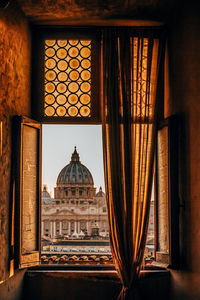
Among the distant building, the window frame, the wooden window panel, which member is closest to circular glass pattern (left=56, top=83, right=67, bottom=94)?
the window frame

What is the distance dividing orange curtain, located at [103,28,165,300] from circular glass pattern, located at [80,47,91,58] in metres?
0.22

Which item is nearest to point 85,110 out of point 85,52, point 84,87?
point 84,87

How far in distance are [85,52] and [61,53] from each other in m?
0.21

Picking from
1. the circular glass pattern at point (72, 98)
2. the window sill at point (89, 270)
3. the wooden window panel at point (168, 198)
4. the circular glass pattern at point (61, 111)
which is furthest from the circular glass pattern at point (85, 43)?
the window sill at point (89, 270)

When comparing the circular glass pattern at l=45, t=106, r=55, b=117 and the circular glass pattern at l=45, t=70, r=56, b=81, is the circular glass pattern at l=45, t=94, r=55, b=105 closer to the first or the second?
the circular glass pattern at l=45, t=106, r=55, b=117

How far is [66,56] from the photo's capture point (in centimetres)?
365

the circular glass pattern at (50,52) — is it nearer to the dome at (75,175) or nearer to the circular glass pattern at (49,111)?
the circular glass pattern at (49,111)

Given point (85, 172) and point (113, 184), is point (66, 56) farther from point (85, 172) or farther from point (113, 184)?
point (85, 172)

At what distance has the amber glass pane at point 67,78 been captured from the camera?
3.60 meters

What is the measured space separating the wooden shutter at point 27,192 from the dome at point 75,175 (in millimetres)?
28841

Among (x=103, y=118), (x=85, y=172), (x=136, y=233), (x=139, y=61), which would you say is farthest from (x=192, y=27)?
(x=85, y=172)

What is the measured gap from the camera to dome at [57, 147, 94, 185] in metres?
32.7

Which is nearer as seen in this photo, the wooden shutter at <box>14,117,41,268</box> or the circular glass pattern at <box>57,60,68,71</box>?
the wooden shutter at <box>14,117,41,268</box>

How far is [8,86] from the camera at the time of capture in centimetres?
299
